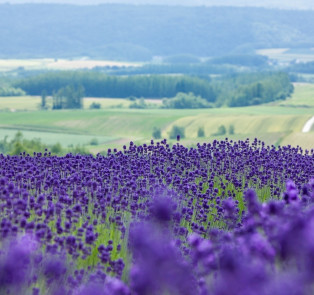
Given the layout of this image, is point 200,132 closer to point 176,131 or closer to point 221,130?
point 221,130

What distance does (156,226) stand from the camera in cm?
363

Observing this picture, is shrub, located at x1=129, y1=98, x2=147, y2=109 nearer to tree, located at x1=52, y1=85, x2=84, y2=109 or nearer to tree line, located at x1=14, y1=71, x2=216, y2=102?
tree, located at x1=52, y1=85, x2=84, y2=109

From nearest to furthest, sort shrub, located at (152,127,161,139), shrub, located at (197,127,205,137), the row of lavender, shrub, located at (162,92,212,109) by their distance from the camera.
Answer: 1. the row of lavender
2. shrub, located at (197,127,205,137)
3. shrub, located at (152,127,161,139)
4. shrub, located at (162,92,212,109)

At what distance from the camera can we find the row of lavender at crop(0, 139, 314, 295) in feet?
8.56

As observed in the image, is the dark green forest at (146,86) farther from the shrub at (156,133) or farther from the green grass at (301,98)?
the shrub at (156,133)

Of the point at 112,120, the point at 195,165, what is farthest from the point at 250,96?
the point at 195,165

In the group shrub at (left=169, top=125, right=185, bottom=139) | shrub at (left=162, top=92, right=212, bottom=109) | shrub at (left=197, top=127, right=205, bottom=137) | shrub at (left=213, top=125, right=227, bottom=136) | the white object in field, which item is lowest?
shrub at (left=162, top=92, right=212, bottom=109)

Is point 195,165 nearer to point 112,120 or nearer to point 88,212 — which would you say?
point 88,212

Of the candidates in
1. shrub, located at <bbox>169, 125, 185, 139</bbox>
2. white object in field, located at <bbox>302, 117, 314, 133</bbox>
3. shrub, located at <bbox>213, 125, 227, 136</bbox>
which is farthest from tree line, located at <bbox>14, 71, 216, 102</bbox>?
white object in field, located at <bbox>302, 117, 314, 133</bbox>

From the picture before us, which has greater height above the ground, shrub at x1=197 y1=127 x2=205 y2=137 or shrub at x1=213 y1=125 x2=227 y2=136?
shrub at x1=213 y1=125 x2=227 y2=136

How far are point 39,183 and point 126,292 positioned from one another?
3.95 metres

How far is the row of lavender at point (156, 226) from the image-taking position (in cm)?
261

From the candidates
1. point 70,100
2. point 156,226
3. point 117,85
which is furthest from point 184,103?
point 156,226

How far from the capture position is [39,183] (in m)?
6.75
